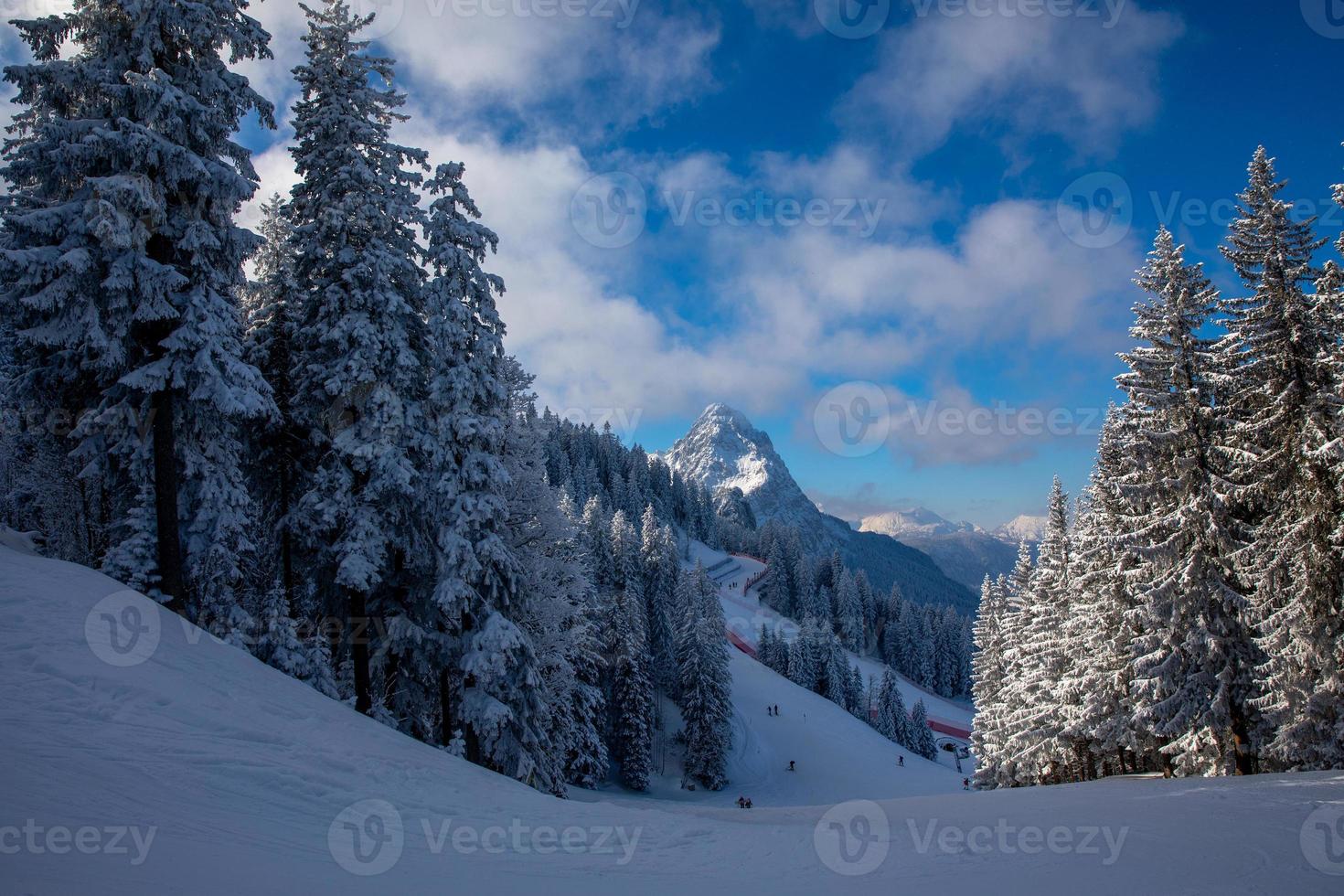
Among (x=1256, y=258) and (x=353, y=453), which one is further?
(x=1256, y=258)

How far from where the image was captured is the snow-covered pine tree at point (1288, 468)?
1538cm

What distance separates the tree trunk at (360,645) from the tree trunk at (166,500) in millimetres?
3265

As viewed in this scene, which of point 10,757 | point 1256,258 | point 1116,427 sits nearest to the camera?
point 10,757

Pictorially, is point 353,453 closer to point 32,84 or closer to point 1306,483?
point 32,84

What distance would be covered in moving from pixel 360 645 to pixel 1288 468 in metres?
23.8

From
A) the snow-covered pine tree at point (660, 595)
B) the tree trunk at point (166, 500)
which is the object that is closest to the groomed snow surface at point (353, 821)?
the tree trunk at point (166, 500)

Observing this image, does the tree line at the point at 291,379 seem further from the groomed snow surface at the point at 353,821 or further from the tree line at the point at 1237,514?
the tree line at the point at 1237,514

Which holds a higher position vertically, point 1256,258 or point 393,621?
point 1256,258

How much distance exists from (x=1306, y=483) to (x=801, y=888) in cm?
1717

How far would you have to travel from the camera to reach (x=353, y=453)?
14.0 m

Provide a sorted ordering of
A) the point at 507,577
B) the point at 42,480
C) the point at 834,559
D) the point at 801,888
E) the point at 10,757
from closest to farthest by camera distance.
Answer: the point at 10,757
the point at 801,888
the point at 507,577
the point at 42,480
the point at 834,559

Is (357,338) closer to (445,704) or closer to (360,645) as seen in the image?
(360,645)

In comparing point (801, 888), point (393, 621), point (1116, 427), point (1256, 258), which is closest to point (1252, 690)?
point (1116, 427)

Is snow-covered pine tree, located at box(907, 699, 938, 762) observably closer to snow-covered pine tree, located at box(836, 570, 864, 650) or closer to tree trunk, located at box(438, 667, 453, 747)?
snow-covered pine tree, located at box(836, 570, 864, 650)
